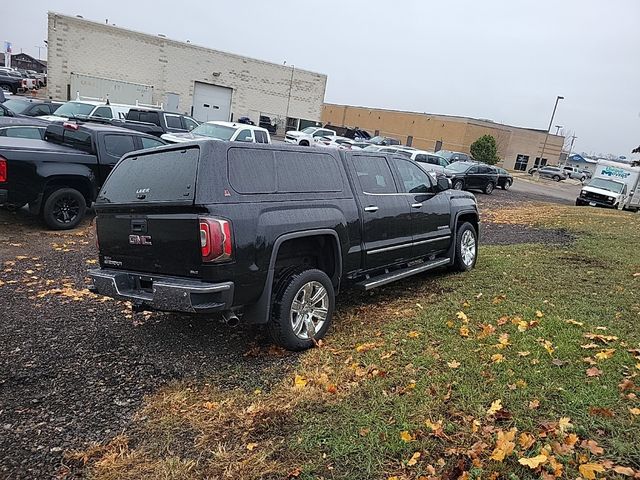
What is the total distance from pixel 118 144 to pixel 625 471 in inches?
376

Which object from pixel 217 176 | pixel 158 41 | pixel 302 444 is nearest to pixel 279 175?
pixel 217 176

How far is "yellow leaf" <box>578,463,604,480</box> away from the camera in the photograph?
262cm

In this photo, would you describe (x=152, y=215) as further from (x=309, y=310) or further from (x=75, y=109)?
(x=75, y=109)

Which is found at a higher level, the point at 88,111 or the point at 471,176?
the point at 88,111

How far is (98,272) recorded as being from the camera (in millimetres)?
4707

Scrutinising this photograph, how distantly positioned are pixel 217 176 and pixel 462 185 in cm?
2116

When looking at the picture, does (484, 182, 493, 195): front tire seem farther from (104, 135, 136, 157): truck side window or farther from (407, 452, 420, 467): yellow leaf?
(407, 452, 420, 467): yellow leaf

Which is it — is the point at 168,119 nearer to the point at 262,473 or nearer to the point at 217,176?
the point at 217,176

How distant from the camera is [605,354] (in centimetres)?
398

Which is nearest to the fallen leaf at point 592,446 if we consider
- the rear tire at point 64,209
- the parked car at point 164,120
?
the rear tire at point 64,209

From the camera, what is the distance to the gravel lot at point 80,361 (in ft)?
10.9

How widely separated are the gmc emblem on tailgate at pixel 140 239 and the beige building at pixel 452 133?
56.9 m

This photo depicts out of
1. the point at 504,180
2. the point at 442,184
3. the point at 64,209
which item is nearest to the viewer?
the point at 442,184

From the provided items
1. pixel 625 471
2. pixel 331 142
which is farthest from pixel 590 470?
pixel 331 142
